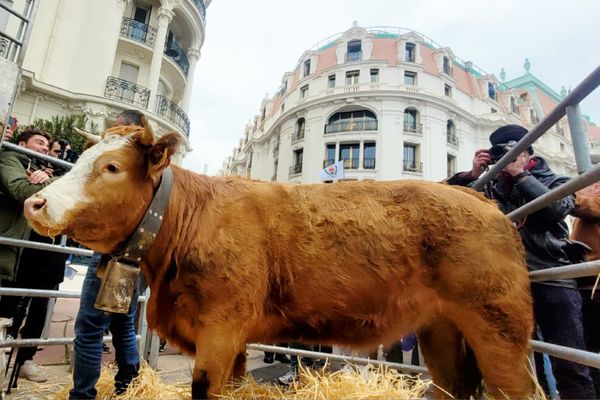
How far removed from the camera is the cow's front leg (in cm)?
170

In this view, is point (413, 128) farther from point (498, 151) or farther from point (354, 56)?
point (498, 151)

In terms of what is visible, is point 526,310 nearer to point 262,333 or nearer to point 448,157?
point 262,333

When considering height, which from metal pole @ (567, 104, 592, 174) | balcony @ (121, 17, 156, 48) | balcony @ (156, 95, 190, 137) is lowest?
metal pole @ (567, 104, 592, 174)

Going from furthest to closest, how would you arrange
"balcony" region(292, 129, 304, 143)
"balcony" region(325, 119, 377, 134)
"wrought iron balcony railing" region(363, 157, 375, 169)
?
"balcony" region(292, 129, 304, 143) < "balcony" region(325, 119, 377, 134) < "wrought iron balcony railing" region(363, 157, 375, 169)

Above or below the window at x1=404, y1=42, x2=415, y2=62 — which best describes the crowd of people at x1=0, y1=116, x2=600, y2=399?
below

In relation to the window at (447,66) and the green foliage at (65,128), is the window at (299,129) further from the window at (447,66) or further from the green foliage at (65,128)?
the green foliage at (65,128)

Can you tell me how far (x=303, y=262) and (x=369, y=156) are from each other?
92.6ft

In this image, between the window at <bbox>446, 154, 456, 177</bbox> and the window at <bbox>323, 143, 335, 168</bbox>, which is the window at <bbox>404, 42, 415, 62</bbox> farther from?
the window at <bbox>323, 143, 335, 168</bbox>

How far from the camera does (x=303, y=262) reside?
1906 mm

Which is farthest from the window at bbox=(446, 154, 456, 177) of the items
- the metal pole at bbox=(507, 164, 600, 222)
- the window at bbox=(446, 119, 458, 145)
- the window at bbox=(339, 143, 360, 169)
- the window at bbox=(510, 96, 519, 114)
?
the metal pole at bbox=(507, 164, 600, 222)

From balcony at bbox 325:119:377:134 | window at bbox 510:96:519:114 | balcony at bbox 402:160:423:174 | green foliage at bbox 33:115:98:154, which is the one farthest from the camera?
window at bbox 510:96:519:114

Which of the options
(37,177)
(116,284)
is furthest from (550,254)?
(37,177)

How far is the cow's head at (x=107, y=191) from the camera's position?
5.66 ft

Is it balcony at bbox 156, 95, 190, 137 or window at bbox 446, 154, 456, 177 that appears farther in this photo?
window at bbox 446, 154, 456, 177
